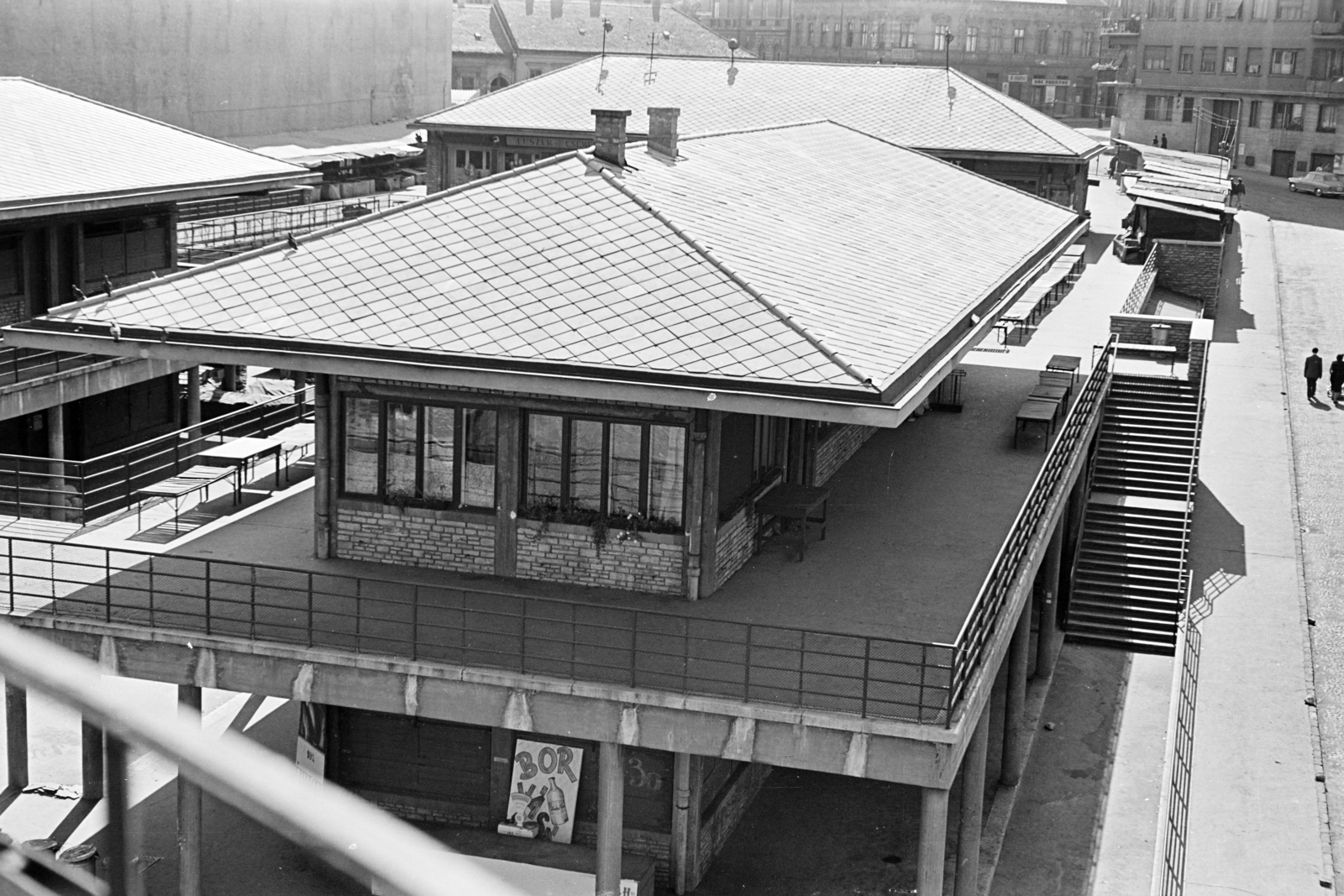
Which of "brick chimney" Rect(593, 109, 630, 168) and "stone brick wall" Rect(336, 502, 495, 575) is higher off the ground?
"brick chimney" Rect(593, 109, 630, 168)

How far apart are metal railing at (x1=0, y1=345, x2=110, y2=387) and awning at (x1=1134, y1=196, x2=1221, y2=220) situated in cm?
3630

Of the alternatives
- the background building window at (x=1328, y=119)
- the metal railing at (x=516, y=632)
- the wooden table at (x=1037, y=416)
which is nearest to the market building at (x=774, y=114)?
the wooden table at (x=1037, y=416)

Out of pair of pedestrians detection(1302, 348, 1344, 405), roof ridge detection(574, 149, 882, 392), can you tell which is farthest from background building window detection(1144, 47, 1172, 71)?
roof ridge detection(574, 149, 882, 392)

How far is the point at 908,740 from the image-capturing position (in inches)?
604

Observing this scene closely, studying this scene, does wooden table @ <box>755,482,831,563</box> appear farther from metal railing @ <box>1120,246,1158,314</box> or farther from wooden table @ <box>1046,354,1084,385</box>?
metal railing @ <box>1120,246,1158,314</box>

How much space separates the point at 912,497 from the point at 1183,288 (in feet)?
109

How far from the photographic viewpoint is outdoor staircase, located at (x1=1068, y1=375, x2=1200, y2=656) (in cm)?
2931

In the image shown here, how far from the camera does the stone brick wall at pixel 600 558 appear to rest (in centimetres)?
1808

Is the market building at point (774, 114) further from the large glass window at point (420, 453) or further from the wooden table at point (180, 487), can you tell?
the large glass window at point (420, 453)

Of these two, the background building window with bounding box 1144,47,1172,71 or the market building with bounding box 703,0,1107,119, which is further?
the market building with bounding box 703,0,1107,119

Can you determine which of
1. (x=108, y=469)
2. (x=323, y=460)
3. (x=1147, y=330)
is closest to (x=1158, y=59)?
(x=1147, y=330)

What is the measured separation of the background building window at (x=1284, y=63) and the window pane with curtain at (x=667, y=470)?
79.5 metres

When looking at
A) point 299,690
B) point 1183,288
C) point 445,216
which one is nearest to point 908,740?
point 299,690

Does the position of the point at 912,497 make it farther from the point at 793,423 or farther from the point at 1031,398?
the point at 1031,398
